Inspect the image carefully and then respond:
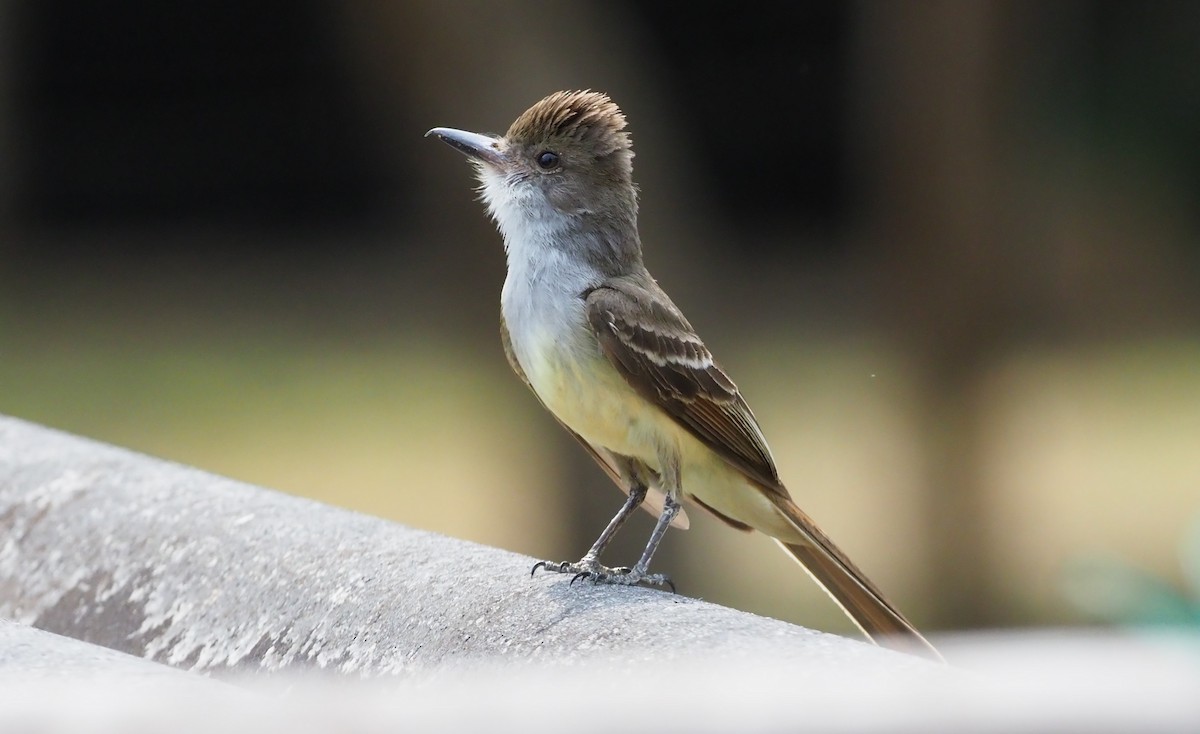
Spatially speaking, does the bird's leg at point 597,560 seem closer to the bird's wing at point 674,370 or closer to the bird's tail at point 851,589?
the bird's wing at point 674,370

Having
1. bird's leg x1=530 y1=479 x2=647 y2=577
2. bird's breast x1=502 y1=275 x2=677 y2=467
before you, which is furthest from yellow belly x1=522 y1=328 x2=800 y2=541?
bird's leg x1=530 y1=479 x2=647 y2=577

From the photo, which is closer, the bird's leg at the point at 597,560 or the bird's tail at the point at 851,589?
the bird's leg at the point at 597,560

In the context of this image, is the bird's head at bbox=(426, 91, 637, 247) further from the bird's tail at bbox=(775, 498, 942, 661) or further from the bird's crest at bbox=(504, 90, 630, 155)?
the bird's tail at bbox=(775, 498, 942, 661)

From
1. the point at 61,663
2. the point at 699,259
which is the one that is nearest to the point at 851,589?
the point at 61,663

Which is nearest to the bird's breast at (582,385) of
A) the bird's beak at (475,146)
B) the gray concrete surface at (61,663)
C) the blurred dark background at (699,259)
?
the bird's beak at (475,146)

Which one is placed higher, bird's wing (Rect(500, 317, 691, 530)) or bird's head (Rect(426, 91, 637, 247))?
bird's head (Rect(426, 91, 637, 247))
